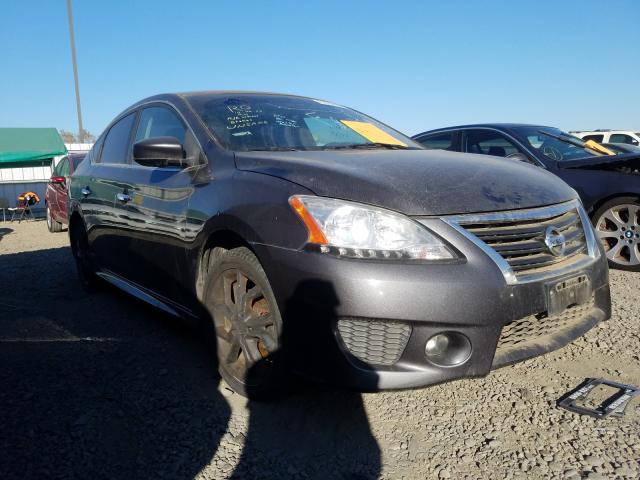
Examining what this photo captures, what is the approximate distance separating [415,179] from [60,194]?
842 cm

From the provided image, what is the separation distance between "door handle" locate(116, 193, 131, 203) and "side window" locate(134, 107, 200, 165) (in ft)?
1.45

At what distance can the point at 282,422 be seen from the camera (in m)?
2.26

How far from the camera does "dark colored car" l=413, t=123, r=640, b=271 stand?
4688mm

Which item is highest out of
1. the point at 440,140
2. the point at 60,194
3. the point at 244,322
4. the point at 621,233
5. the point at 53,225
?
the point at 440,140

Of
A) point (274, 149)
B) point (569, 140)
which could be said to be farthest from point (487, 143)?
point (274, 149)

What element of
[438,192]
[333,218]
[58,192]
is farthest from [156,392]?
[58,192]

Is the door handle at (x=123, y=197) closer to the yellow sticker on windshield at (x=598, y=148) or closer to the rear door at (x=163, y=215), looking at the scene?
the rear door at (x=163, y=215)

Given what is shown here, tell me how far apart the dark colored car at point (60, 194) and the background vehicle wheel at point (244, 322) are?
280 inches

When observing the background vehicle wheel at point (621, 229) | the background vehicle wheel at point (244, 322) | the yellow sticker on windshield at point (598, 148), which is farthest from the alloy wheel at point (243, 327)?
the yellow sticker on windshield at point (598, 148)

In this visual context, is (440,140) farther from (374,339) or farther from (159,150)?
(374,339)

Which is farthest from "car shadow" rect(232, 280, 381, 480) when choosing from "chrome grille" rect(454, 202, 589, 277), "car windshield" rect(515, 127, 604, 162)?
"car windshield" rect(515, 127, 604, 162)

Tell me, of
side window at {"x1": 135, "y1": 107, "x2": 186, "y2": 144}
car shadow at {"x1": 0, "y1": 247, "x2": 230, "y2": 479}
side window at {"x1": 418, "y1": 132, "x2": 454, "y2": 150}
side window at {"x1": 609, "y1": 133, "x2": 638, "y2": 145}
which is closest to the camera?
car shadow at {"x1": 0, "y1": 247, "x2": 230, "y2": 479}

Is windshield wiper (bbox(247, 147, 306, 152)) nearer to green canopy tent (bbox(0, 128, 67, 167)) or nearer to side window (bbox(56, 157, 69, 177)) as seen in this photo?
side window (bbox(56, 157, 69, 177))

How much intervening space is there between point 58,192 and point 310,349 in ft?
28.1
